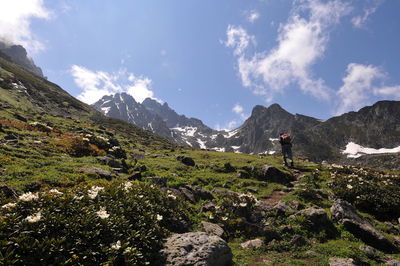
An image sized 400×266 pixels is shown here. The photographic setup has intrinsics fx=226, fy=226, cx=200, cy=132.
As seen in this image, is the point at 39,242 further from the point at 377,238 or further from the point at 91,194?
the point at 377,238

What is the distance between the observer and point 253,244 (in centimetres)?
1174

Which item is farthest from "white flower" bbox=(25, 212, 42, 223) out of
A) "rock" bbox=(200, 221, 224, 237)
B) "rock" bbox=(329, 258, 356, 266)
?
"rock" bbox=(329, 258, 356, 266)

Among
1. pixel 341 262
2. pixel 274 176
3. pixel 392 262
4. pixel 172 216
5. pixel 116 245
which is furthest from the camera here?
pixel 274 176

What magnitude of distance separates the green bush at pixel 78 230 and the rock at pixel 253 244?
4.75 m

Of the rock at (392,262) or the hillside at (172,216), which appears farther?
the rock at (392,262)

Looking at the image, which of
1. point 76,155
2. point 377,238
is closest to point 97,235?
point 377,238

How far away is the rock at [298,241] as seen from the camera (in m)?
11.8

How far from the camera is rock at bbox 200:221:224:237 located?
1229cm

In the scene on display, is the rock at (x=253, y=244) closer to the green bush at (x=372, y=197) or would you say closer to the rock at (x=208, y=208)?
the rock at (x=208, y=208)

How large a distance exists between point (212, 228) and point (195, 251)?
457 centimetres

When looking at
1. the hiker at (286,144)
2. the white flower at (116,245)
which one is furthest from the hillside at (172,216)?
the hiker at (286,144)

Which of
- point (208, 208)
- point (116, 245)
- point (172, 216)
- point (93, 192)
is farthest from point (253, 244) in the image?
point (93, 192)

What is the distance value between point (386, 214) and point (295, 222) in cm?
881

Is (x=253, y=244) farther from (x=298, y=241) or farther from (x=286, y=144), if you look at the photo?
(x=286, y=144)
